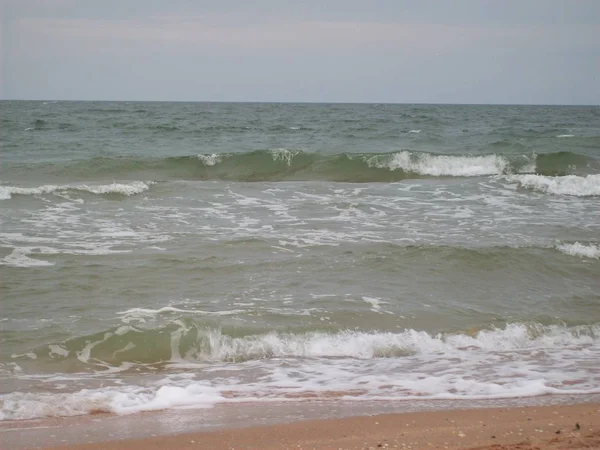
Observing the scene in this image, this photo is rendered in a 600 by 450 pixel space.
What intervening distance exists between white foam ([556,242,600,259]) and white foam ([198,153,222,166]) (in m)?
13.5

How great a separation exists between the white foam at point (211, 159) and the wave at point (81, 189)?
6.34 metres

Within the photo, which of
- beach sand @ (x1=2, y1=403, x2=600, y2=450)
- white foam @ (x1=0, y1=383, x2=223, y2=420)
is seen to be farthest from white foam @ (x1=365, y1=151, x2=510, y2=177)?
beach sand @ (x1=2, y1=403, x2=600, y2=450)

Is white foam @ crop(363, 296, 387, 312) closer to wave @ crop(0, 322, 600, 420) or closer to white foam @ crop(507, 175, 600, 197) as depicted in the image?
wave @ crop(0, 322, 600, 420)

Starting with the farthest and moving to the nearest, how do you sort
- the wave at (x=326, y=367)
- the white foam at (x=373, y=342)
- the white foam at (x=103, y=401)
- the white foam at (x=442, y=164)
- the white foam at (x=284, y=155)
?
the white foam at (x=284, y=155) < the white foam at (x=442, y=164) < the white foam at (x=373, y=342) < the wave at (x=326, y=367) < the white foam at (x=103, y=401)

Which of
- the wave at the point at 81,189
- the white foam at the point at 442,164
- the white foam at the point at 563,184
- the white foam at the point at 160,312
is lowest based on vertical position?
the white foam at the point at 160,312

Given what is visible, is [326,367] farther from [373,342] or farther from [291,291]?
[291,291]

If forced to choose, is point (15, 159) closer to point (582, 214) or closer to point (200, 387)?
point (582, 214)

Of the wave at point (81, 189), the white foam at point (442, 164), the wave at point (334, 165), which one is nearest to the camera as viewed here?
the wave at point (81, 189)

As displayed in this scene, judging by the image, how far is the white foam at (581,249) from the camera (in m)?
10.8

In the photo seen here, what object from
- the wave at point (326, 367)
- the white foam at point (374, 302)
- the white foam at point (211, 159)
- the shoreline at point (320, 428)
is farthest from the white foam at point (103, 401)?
the white foam at point (211, 159)

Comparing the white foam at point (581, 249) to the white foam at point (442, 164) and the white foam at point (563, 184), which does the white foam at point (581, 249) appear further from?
the white foam at point (442, 164)

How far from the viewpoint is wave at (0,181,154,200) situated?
15255 millimetres

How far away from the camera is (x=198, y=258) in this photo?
10.1 meters

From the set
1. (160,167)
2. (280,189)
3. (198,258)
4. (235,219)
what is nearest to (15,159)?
(160,167)
